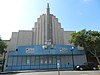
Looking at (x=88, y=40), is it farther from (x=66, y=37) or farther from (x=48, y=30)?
(x=48, y=30)

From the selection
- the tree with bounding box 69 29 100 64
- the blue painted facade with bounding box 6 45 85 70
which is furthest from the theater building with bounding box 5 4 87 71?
the tree with bounding box 69 29 100 64

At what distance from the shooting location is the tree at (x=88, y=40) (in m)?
40.3

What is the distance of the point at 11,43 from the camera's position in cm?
4828

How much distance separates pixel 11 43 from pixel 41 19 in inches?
435

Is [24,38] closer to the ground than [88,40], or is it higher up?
higher up

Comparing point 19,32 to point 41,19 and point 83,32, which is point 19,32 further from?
point 83,32

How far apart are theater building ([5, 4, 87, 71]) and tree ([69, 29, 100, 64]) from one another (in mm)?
2280

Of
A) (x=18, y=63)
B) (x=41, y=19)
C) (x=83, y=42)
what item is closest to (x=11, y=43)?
(x=18, y=63)

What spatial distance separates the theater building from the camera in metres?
42.6

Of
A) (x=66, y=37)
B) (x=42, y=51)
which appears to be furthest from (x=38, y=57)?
(x=66, y=37)

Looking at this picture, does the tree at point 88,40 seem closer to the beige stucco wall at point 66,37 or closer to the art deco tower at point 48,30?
the beige stucco wall at point 66,37

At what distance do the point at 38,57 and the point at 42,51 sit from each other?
2.55 m

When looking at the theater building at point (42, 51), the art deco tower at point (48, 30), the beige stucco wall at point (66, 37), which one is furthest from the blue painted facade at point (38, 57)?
the beige stucco wall at point (66, 37)

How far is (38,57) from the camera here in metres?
44.0
